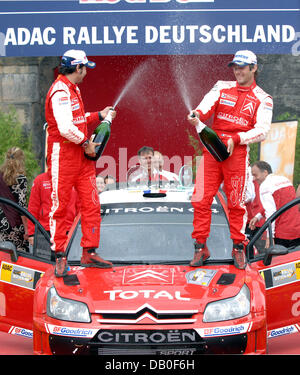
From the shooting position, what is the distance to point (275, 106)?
12578mm

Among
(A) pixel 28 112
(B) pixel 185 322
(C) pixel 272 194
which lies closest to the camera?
(B) pixel 185 322

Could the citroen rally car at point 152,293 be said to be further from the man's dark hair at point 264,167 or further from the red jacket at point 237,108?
the man's dark hair at point 264,167

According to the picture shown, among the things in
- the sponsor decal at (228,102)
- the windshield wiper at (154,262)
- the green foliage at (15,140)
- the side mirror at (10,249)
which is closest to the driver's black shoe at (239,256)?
the windshield wiper at (154,262)

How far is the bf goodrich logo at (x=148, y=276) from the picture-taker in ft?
16.3

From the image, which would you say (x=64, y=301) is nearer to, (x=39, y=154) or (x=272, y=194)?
(x=272, y=194)

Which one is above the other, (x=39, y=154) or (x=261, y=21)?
(x=261, y=21)

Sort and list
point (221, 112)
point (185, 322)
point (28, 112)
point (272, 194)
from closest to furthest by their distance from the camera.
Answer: point (185, 322)
point (221, 112)
point (272, 194)
point (28, 112)

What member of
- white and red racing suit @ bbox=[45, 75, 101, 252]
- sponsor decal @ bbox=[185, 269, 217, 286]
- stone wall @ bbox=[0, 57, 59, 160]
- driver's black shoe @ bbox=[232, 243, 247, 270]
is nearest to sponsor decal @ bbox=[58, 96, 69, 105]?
white and red racing suit @ bbox=[45, 75, 101, 252]

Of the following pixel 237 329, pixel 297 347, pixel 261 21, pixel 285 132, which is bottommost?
pixel 297 347

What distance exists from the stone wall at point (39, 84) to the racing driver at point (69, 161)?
6520 millimetres

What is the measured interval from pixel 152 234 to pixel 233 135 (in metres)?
1.05

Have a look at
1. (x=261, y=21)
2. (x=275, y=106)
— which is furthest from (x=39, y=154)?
(x=261, y=21)

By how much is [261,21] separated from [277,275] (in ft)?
12.1

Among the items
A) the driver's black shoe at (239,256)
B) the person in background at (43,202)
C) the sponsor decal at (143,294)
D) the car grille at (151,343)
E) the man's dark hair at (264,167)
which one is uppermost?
the man's dark hair at (264,167)
